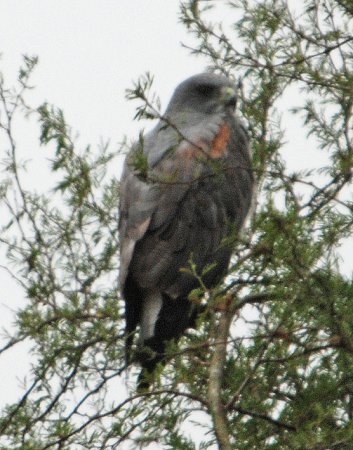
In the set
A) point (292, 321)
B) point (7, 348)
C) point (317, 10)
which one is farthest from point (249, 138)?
point (292, 321)

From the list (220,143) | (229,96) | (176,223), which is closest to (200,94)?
(229,96)

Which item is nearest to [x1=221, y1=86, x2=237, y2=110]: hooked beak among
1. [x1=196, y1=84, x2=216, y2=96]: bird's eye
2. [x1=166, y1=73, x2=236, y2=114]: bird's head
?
[x1=166, y1=73, x2=236, y2=114]: bird's head

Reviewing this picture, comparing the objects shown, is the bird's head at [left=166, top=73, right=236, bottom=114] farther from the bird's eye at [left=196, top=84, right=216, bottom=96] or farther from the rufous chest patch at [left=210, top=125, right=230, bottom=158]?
the rufous chest patch at [left=210, top=125, right=230, bottom=158]

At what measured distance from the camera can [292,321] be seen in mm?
3486

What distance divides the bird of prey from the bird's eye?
331 mm

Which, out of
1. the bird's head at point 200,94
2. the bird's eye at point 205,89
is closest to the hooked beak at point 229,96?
the bird's head at point 200,94

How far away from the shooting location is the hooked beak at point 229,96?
18.9ft

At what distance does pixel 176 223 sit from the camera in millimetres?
5430

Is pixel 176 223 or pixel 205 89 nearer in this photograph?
pixel 176 223

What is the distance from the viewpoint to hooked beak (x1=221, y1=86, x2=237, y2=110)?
5.75 metres

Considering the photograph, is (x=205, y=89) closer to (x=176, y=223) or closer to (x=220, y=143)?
(x=220, y=143)

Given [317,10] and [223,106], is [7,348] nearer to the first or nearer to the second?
[317,10]

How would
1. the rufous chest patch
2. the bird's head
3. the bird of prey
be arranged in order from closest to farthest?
the bird of prey < the rufous chest patch < the bird's head

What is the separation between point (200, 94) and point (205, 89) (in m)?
0.05
